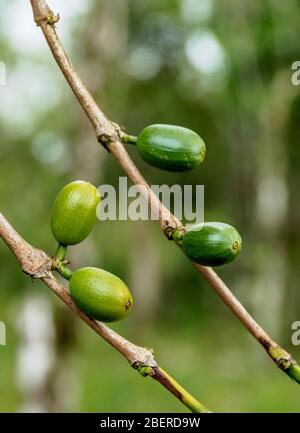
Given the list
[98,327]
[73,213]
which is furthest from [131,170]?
[98,327]

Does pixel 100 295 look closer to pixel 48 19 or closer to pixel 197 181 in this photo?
pixel 48 19

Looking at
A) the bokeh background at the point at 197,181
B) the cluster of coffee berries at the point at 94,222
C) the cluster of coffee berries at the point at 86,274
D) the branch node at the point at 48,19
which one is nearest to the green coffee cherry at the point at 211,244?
the cluster of coffee berries at the point at 94,222

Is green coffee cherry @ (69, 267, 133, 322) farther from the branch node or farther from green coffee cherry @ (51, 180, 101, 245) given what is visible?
the branch node

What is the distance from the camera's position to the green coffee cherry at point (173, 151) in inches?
45.8

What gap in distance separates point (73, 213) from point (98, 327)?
228 millimetres

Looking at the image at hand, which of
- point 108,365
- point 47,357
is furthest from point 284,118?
point 47,357

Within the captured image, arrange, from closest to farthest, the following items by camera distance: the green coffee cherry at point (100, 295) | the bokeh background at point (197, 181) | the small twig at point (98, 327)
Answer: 1. the small twig at point (98, 327)
2. the green coffee cherry at point (100, 295)
3. the bokeh background at point (197, 181)

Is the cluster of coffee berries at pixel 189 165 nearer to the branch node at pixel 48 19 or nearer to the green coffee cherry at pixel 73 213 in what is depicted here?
the green coffee cherry at pixel 73 213

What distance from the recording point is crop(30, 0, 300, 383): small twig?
1.00 m

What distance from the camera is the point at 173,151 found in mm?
1168

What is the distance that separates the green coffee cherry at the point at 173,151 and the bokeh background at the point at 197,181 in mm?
5412

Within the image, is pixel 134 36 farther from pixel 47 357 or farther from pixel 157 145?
pixel 157 145

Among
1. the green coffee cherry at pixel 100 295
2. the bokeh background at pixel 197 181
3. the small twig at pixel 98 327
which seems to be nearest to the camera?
the small twig at pixel 98 327
